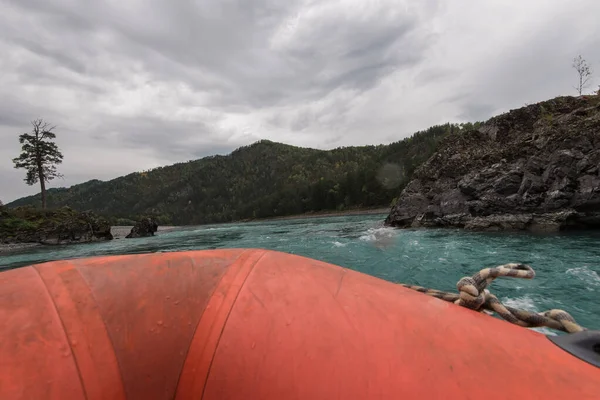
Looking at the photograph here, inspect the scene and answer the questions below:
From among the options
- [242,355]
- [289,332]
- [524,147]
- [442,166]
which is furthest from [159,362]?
[442,166]

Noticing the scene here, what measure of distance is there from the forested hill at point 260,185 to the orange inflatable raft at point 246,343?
6593 cm

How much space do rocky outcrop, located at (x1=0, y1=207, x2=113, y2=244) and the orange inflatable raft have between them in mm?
33904

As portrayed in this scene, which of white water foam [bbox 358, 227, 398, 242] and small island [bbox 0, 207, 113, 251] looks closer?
white water foam [bbox 358, 227, 398, 242]

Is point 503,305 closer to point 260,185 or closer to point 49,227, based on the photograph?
point 49,227

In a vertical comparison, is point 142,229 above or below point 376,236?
above

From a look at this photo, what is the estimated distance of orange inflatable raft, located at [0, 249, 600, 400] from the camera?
1.12m

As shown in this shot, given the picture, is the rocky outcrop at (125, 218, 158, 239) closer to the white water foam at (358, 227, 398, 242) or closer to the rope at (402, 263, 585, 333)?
the white water foam at (358, 227, 398, 242)

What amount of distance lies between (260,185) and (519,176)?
423 feet

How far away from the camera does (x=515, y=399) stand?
3.62 feet

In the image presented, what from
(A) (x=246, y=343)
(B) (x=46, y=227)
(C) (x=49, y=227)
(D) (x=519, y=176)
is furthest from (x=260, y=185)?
(A) (x=246, y=343)

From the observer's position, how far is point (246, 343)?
4.19ft

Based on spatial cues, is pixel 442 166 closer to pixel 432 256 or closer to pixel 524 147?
pixel 524 147

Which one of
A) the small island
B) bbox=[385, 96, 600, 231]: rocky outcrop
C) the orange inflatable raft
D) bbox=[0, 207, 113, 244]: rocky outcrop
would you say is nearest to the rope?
the orange inflatable raft

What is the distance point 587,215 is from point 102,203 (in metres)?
182
